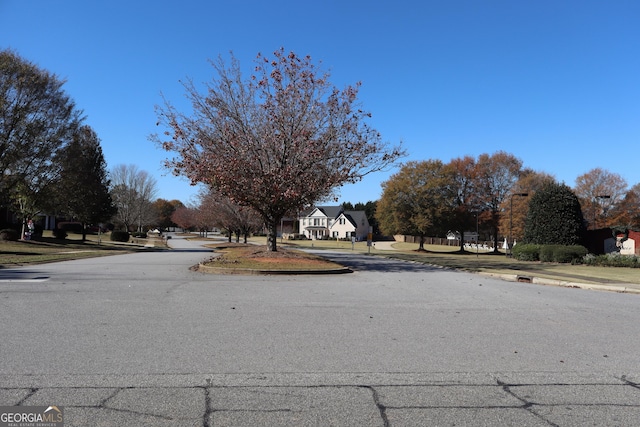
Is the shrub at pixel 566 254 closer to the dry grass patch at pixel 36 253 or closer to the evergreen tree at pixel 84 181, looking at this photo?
the dry grass patch at pixel 36 253

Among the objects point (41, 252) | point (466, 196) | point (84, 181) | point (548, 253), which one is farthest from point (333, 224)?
point (41, 252)

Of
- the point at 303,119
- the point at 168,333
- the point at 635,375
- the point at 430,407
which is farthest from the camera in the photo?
the point at 303,119

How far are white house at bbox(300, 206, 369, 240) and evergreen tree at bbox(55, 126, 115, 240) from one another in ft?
188

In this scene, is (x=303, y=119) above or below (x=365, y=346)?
above

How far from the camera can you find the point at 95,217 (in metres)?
48.9

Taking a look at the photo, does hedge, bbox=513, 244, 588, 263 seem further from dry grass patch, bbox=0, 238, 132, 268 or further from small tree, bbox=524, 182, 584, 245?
dry grass patch, bbox=0, 238, 132, 268

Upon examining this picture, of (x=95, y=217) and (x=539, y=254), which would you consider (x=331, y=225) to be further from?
(x=539, y=254)

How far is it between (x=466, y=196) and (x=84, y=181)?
1729 inches

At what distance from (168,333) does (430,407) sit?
424 cm

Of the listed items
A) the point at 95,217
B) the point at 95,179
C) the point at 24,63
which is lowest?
the point at 95,217

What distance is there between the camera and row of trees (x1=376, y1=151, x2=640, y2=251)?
57438mm

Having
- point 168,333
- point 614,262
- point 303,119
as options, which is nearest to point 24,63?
point 303,119

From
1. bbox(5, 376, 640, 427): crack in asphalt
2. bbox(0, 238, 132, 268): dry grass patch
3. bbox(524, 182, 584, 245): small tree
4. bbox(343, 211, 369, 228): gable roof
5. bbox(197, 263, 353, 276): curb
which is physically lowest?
bbox(5, 376, 640, 427): crack in asphalt

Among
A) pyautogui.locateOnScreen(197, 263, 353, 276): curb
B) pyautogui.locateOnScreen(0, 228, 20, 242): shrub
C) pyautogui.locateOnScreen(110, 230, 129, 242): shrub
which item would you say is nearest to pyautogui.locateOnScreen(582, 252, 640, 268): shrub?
pyautogui.locateOnScreen(197, 263, 353, 276): curb
